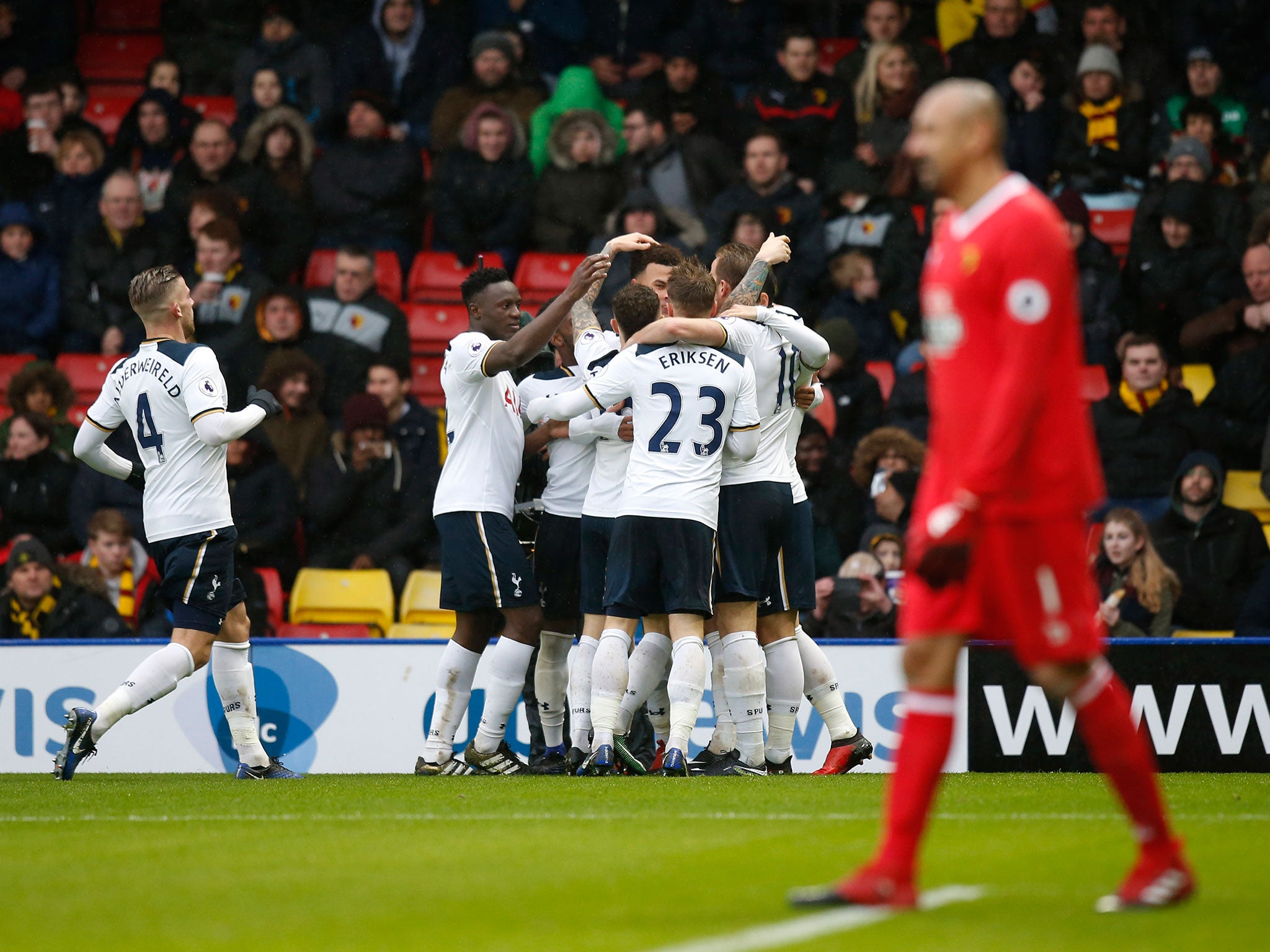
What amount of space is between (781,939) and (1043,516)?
1181 millimetres

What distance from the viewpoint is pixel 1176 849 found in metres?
4.08

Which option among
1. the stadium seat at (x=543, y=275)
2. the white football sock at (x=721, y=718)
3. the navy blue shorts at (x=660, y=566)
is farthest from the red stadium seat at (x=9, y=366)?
the navy blue shorts at (x=660, y=566)

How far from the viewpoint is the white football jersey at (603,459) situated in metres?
8.82

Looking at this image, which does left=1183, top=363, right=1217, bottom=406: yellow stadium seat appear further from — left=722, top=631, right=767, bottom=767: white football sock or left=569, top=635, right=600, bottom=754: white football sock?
left=569, top=635, right=600, bottom=754: white football sock

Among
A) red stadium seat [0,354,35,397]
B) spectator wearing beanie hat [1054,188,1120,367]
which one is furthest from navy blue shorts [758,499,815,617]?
red stadium seat [0,354,35,397]

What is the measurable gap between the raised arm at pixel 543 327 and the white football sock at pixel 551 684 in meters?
1.61

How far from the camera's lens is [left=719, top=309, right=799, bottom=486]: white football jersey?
338 inches

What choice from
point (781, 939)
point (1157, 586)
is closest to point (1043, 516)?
point (781, 939)

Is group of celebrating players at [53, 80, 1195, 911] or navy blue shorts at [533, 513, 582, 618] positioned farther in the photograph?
navy blue shorts at [533, 513, 582, 618]

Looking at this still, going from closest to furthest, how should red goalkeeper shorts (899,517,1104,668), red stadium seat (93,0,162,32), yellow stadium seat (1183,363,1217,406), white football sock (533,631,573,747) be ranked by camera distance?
red goalkeeper shorts (899,517,1104,668)
white football sock (533,631,573,747)
yellow stadium seat (1183,363,1217,406)
red stadium seat (93,0,162,32)

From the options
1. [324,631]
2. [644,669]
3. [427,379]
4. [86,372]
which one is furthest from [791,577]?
[86,372]

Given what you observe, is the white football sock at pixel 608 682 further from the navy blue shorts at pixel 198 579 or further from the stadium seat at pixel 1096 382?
the stadium seat at pixel 1096 382

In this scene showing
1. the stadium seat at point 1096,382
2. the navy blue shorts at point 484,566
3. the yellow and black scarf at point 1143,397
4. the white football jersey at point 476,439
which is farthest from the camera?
the stadium seat at point 1096,382

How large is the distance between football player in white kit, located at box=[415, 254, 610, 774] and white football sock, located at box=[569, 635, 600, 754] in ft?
0.92
